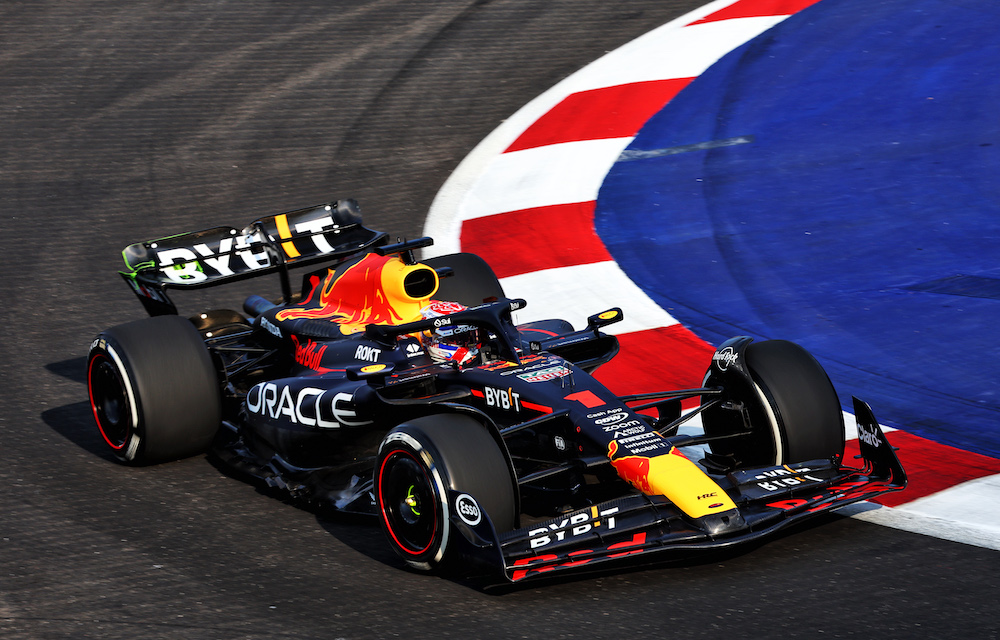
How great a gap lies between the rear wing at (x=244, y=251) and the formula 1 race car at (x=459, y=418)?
17 millimetres

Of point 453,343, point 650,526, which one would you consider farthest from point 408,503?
point 453,343

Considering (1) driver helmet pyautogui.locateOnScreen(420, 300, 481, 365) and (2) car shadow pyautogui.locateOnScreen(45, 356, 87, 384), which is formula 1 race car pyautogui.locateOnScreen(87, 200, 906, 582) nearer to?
(1) driver helmet pyautogui.locateOnScreen(420, 300, 481, 365)

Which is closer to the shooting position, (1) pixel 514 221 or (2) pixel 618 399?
(2) pixel 618 399

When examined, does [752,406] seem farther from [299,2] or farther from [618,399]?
[299,2]

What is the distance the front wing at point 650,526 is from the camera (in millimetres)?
4531

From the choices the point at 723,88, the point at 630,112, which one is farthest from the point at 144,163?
the point at 723,88

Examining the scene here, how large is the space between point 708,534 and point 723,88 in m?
8.06

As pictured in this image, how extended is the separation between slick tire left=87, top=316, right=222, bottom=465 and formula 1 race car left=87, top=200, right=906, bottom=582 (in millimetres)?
10

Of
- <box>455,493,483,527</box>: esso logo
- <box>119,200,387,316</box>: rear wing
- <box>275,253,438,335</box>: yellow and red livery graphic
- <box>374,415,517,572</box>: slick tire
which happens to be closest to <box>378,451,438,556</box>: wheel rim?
<box>374,415,517,572</box>: slick tire

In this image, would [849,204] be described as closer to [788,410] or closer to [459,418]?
[788,410]

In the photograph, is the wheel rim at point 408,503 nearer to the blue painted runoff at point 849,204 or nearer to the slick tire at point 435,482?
the slick tire at point 435,482

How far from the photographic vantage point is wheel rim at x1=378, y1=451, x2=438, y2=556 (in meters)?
4.83

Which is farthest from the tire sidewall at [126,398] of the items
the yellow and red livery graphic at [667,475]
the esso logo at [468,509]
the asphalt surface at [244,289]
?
the yellow and red livery graphic at [667,475]

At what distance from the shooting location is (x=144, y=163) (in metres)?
10.9
